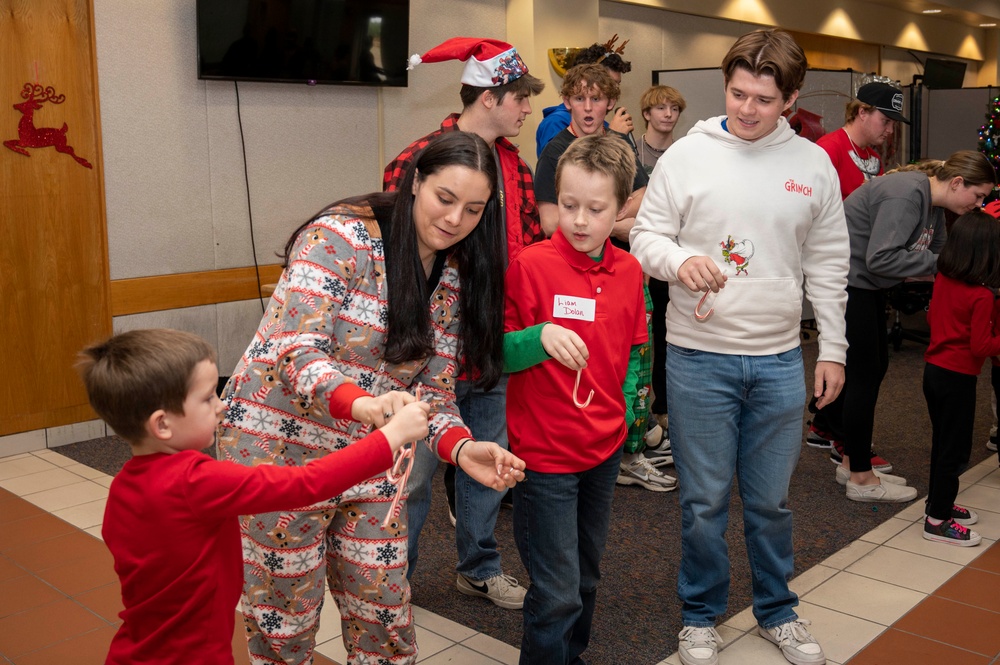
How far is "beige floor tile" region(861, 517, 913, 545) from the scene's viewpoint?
3541 millimetres

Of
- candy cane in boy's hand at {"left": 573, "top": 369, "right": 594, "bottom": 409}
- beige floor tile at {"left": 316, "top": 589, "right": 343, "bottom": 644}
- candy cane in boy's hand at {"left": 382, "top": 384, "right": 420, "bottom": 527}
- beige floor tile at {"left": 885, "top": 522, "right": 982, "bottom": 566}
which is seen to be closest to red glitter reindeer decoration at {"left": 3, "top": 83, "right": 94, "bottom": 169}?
beige floor tile at {"left": 316, "top": 589, "right": 343, "bottom": 644}

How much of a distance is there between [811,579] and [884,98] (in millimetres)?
2383

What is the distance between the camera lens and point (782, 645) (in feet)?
8.64

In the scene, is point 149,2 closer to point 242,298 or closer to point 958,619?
point 242,298

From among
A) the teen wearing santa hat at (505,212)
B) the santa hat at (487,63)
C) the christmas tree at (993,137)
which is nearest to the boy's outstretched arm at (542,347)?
the teen wearing santa hat at (505,212)

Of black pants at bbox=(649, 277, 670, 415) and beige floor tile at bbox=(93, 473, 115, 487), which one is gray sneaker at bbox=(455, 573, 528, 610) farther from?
beige floor tile at bbox=(93, 473, 115, 487)

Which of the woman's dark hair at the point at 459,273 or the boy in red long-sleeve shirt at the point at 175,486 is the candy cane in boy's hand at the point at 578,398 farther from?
the boy in red long-sleeve shirt at the point at 175,486

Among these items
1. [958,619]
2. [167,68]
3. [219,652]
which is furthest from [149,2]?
[958,619]

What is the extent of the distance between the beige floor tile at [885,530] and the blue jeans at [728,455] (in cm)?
107

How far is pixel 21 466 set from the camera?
4.48m

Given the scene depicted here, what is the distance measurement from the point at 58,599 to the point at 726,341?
233 cm

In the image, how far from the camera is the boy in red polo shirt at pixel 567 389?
6.99 ft

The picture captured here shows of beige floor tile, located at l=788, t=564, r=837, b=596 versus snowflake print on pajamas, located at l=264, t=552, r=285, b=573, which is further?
beige floor tile, located at l=788, t=564, r=837, b=596

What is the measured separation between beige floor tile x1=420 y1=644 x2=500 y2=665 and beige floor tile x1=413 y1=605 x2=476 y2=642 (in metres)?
0.07
